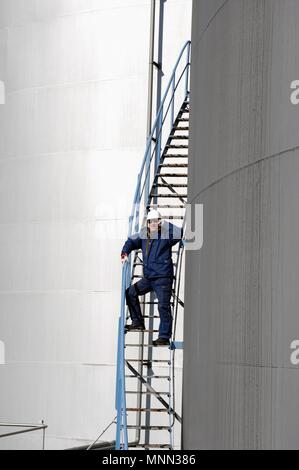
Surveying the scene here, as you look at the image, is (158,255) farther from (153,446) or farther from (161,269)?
(153,446)

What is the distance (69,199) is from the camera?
14.4m

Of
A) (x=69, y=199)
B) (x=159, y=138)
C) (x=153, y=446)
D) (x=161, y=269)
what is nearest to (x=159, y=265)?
(x=161, y=269)

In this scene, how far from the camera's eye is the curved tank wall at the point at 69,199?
1395cm

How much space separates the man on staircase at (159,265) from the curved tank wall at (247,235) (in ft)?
12.9

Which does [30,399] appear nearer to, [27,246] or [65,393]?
[65,393]

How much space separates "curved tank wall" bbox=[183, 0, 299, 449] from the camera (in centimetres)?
589

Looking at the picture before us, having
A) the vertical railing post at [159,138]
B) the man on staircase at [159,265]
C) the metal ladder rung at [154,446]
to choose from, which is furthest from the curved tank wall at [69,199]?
the man on staircase at [159,265]

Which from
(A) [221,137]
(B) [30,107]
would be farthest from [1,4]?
(A) [221,137]

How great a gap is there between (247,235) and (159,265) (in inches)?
210

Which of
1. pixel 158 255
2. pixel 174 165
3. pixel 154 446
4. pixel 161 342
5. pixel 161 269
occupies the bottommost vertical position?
pixel 154 446

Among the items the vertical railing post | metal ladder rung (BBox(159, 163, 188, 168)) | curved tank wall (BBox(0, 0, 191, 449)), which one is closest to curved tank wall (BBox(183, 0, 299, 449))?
metal ladder rung (BBox(159, 163, 188, 168))

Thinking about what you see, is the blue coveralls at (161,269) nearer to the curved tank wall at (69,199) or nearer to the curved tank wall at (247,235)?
the curved tank wall at (69,199)

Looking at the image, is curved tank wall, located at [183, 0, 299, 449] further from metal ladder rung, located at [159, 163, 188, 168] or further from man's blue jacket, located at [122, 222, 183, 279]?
metal ladder rung, located at [159, 163, 188, 168]

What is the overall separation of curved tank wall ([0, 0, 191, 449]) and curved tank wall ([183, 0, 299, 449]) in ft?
21.0
